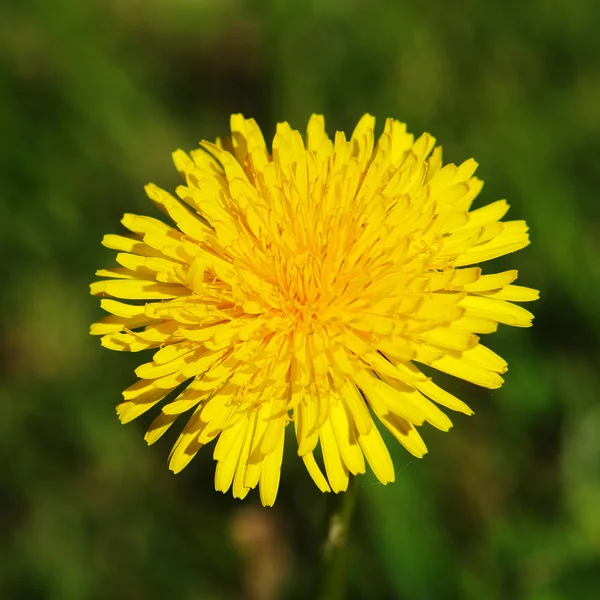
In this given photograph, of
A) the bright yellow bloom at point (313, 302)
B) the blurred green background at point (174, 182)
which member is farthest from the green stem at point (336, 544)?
the blurred green background at point (174, 182)

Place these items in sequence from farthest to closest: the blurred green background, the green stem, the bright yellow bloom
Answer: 1. the blurred green background
2. the green stem
3. the bright yellow bloom

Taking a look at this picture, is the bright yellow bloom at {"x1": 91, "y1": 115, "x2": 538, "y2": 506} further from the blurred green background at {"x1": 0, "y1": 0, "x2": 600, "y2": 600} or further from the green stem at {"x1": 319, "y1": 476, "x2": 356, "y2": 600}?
the blurred green background at {"x1": 0, "y1": 0, "x2": 600, "y2": 600}

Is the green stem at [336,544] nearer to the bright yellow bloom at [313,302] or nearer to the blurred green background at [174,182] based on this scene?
the bright yellow bloom at [313,302]

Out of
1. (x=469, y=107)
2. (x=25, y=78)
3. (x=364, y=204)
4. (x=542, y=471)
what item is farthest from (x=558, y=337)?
(x=25, y=78)

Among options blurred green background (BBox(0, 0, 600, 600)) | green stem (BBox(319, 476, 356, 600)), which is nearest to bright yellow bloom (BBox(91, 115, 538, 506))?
green stem (BBox(319, 476, 356, 600))

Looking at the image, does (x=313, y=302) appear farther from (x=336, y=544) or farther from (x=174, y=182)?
(x=174, y=182)

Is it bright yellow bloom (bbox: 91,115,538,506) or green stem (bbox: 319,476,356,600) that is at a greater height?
bright yellow bloom (bbox: 91,115,538,506)

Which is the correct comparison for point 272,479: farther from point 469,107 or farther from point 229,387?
point 469,107
